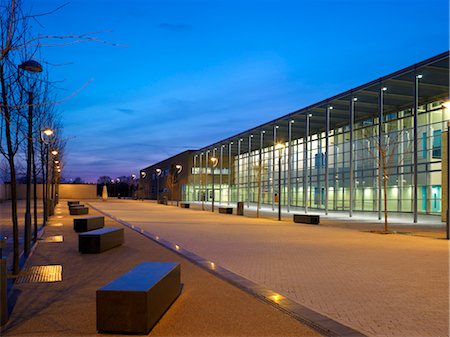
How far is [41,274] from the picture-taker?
9.88 metres

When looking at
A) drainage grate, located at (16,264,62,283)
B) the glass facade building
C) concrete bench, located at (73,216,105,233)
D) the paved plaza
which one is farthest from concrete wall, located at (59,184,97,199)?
drainage grate, located at (16,264,62,283)

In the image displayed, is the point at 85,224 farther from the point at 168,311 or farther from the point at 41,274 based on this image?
the point at 168,311

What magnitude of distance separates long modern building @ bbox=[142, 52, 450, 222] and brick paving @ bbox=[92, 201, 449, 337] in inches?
293

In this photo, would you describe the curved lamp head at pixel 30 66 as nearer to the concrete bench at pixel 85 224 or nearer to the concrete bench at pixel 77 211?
the concrete bench at pixel 85 224

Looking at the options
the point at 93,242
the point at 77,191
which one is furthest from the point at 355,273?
the point at 77,191

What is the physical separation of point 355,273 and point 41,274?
21.4 ft

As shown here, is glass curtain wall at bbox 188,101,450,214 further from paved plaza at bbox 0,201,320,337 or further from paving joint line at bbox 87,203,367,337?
paved plaza at bbox 0,201,320,337

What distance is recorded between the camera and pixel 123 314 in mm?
5652

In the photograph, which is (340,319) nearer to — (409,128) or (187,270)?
(187,270)

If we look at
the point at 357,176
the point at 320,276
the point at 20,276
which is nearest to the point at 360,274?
the point at 320,276

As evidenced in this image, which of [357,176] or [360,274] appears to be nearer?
[360,274]

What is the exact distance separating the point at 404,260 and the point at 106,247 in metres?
8.00

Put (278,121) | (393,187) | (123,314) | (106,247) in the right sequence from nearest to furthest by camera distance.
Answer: (123,314), (106,247), (393,187), (278,121)

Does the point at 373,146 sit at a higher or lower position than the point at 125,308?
higher
